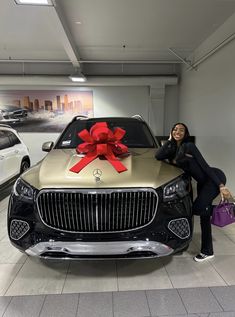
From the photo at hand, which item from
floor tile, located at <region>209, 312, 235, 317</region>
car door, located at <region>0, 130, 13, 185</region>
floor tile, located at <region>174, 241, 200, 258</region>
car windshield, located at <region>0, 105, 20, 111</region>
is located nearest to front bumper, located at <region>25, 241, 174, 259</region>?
floor tile, located at <region>209, 312, 235, 317</region>

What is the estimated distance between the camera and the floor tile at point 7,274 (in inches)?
97.0

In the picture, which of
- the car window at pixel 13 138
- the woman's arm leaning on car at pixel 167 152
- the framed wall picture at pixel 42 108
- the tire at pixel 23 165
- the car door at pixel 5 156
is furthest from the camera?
the framed wall picture at pixel 42 108

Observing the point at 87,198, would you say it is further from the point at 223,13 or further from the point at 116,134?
the point at 223,13

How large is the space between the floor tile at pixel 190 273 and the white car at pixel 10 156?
3.45 meters

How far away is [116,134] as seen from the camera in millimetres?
2916

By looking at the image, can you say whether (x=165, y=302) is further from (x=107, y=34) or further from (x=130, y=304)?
(x=107, y=34)

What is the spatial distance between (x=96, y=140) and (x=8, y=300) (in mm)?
1521

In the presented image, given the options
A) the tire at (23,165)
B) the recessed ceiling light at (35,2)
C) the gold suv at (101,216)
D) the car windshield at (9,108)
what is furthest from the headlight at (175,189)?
the car windshield at (9,108)

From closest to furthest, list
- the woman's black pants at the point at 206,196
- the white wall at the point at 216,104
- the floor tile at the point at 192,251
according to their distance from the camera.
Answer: the woman's black pants at the point at 206,196, the floor tile at the point at 192,251, the white wall at the point at 216,104

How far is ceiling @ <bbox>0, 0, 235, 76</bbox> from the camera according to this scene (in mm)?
4633

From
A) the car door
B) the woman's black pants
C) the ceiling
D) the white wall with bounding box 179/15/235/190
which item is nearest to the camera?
the woman's black pants

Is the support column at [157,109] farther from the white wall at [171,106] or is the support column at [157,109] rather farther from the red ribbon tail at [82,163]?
the red ribbon tail at [82,163]

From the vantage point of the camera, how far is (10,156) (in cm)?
545

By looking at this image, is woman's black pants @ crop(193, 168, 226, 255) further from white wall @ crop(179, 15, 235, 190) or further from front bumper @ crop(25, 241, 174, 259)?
white wall @ crop(179, 15, 235, 190)
